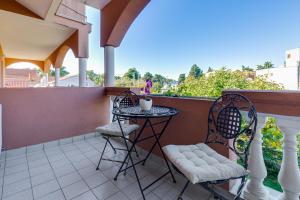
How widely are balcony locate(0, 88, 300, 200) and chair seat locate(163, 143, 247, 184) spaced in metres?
0.33

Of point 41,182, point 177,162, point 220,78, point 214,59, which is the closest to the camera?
point 177,162

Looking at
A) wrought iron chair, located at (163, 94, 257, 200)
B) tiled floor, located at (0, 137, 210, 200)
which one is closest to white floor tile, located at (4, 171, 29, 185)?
tiled floor, located at (0, 137, 210, 200)

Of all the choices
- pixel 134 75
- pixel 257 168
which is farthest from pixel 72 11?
pixel 257 168

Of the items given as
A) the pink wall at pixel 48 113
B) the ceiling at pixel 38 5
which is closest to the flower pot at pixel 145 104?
the pink wall at pixel 48 113

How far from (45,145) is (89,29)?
3115 millimetres

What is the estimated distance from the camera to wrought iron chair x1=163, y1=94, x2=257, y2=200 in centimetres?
105

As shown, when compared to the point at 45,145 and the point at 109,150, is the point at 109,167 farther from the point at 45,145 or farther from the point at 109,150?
the point at 45,145

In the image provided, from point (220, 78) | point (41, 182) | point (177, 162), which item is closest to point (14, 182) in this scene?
point (41, 182)

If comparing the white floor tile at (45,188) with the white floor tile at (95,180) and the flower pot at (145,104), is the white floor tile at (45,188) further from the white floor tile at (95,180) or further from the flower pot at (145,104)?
the flower pot at (145,104)

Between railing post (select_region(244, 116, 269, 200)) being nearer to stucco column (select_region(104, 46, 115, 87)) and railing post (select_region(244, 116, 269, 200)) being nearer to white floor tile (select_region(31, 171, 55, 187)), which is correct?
white floor tile (select_region(31, 171, 55, 187))

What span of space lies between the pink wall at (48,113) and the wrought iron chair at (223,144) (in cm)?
232

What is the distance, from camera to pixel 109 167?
2.12 metres

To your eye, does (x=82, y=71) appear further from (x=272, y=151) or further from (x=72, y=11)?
(x=272, y=151)

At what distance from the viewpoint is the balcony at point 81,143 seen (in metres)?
1.22
